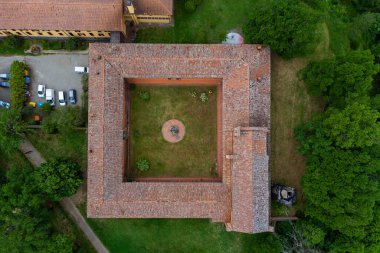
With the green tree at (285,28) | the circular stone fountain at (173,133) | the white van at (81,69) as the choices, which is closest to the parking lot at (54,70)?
the white van at (81,69)

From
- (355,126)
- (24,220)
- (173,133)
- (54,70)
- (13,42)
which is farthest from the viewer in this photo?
(173,133)

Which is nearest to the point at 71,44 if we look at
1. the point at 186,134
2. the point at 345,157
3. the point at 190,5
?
the point at 190,5

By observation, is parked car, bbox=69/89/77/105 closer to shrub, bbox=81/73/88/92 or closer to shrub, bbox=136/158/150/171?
shrub, bbox=81/73/88/92

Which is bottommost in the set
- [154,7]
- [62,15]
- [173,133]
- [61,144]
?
[61,144]

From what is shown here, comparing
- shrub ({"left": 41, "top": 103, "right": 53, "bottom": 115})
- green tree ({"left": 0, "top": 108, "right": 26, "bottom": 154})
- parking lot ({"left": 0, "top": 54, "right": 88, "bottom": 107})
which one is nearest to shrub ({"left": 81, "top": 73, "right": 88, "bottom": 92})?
parking lot ({"left": 0, "top": 54, "right": 88, "bottom": 107})

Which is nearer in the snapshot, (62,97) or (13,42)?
(13,42)

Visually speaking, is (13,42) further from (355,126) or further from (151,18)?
(355,126)

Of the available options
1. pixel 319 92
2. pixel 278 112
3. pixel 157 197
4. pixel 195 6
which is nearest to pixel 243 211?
pixel 157 197
